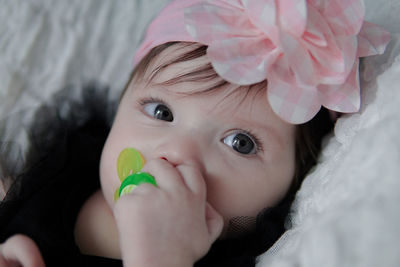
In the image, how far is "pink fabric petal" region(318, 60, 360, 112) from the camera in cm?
88

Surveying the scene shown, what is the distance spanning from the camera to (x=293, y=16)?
31.8 inches

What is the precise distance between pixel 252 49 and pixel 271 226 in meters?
0.36

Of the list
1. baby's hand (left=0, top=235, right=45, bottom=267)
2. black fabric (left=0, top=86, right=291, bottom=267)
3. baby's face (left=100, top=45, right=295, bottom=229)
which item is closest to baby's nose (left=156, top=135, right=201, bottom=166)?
baby's face (left=100, top=45, right=295, bottom=229)

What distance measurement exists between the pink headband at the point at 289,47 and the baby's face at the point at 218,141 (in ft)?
0.28

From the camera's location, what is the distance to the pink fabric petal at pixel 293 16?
0.80 m

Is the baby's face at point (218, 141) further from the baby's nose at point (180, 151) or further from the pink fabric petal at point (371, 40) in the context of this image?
the pink fabric petal at point (371, 40)

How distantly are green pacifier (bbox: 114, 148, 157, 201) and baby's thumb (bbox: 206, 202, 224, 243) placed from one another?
12cm

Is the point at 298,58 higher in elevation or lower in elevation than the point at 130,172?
higher

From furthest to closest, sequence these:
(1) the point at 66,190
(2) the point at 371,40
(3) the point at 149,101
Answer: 1. (1) the point at 66,190
2. (3) the point at 149,101
3. (2) the point at 371,40

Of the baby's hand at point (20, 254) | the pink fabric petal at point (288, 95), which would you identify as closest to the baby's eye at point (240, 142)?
the pink fabric petal at point (288, 95)

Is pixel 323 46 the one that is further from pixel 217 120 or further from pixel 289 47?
pixel 217 120

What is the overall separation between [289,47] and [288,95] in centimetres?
9

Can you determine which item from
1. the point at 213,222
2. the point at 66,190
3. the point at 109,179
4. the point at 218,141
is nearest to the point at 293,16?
the point at 218,141

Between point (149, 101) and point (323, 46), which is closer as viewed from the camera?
point (323, 46)
